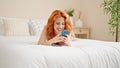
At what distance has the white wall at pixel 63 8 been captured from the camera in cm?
390

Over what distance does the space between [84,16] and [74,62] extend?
133 inches

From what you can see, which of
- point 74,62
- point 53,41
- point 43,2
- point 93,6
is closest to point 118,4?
point 93,6

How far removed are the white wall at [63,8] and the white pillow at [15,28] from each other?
499 mm

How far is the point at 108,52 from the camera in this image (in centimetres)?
194

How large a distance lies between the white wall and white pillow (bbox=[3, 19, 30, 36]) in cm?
50

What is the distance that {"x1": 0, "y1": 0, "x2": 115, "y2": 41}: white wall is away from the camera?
154 inches

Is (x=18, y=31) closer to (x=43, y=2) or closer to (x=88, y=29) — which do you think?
(x=43, y=2)

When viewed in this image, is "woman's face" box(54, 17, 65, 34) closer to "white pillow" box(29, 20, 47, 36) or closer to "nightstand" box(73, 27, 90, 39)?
"white pillow" box(29, 20, 47, 36)

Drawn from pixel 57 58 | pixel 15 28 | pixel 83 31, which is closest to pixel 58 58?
pixel 57 58

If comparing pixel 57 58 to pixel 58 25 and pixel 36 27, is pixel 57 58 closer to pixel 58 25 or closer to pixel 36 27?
pixel 58 25

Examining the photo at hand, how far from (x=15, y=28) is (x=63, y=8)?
1.57m

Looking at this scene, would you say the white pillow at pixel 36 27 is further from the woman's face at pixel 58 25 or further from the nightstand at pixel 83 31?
the woman's face at pixel 58 25

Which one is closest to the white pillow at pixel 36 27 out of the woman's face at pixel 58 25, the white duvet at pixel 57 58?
the woman's face at pixel 58 25

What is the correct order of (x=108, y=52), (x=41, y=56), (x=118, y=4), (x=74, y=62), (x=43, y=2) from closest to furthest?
1. (x=41, y=56)
2. (x=74, y=62)
3. (x=108, y=52)
4. (x=118, y=4)
5. (x=43, y=2)
